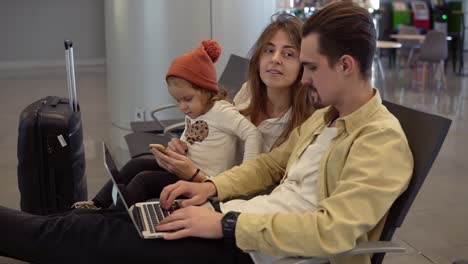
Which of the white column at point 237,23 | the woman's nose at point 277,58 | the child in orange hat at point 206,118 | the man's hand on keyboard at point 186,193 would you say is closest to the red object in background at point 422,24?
the white column at point 237,23

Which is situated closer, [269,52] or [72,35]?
[269,52]

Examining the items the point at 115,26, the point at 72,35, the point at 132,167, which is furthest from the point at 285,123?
the point at 72,35

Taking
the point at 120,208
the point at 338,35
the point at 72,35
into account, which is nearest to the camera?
the point at 338,35

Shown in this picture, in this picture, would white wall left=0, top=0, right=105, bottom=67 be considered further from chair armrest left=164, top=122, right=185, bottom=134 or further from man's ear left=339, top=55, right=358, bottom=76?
man's ear left=339, top=55, right=358, bottom=76

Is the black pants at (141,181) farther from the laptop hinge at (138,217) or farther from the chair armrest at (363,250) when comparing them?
the chair armrest at (363,250)

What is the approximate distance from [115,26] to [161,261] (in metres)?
3.33

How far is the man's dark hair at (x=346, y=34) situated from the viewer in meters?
1.42

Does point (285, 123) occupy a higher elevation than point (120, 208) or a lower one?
higher

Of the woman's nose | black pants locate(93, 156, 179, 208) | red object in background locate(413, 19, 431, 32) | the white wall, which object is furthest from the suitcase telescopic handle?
red object in background locate(413, 19, 431, 32)

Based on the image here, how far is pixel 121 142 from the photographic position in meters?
4.73

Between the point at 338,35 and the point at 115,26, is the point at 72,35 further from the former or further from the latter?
the point at 338,35

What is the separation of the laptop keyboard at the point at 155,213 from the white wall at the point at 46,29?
9.98m

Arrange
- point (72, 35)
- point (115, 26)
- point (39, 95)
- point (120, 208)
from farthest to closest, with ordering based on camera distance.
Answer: point (72, 35) < point (39, 95) < point (115, 26) < point (120, 208)

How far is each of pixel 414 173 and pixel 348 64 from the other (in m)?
0.31
